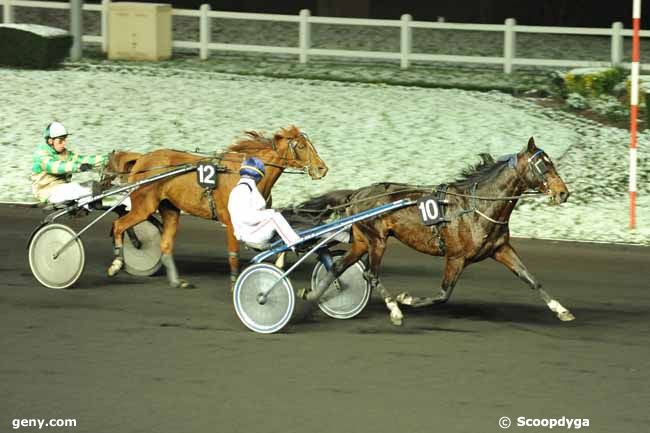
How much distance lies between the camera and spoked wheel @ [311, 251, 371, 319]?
10.0 metres

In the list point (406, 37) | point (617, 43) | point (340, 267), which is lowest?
point (340, 267)

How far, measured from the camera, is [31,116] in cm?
1920

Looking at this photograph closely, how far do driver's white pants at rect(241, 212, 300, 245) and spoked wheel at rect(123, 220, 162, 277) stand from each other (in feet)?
7.26

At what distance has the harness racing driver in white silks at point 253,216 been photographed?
952cm

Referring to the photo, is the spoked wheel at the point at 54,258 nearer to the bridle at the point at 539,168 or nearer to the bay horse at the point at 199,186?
the bay horse at the point at 199,186

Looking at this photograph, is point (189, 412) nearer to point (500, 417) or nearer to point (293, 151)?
point (500, 417)

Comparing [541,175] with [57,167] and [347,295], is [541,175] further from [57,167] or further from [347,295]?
[57,167]

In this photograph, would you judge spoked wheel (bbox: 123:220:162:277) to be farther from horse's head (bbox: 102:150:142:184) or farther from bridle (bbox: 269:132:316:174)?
bridle (bbox: 269:132:316:174)

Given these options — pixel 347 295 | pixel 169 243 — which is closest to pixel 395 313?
pixel 347 295

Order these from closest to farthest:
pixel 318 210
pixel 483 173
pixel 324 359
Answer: pixel 324 359
pixel 483 173
pixel 318 210

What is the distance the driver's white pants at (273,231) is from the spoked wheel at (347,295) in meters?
0.63

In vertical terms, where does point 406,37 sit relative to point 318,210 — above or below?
above

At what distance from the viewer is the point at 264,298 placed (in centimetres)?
938

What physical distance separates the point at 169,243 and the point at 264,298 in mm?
2178
